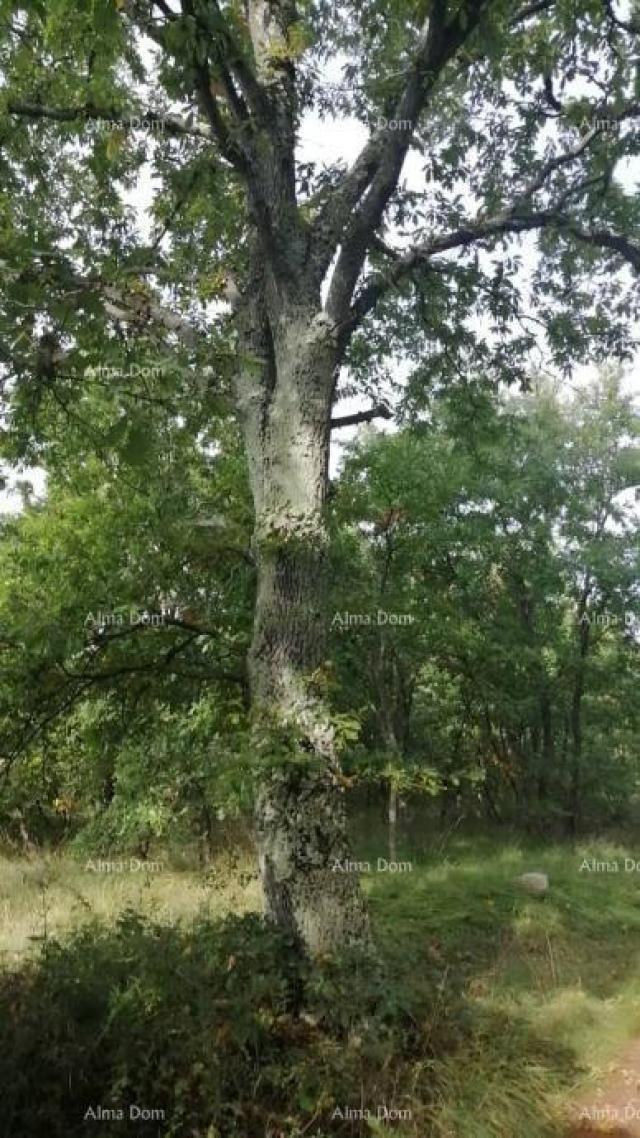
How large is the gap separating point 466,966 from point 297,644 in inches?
140

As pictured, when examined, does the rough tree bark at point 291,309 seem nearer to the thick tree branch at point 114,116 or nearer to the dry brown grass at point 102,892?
the thick tree branch at point 114,116

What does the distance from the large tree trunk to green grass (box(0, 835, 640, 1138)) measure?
52 cm

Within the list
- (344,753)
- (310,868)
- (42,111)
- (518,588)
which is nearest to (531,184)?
(42,111)

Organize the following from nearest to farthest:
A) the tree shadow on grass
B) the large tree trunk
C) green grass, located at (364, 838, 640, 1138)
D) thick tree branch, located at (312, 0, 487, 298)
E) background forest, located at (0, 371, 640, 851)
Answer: the tree shadow on grass < green grass, located at (364, 838, 640, 1138) < the large tree trunk < background forest, located at (0, 371, 640, 851) < thick tree branch, located at (312, 0, 487, 298)

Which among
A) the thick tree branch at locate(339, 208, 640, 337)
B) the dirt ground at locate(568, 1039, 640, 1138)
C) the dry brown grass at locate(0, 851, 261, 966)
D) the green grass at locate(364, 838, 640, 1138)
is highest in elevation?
the thick tree branch at locate(339, 208, 640, 337)

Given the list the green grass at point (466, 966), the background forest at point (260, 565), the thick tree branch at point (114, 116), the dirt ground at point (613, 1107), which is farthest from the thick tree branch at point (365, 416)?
the dirt ground at point (613, 1107)

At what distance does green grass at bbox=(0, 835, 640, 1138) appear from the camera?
159 inches

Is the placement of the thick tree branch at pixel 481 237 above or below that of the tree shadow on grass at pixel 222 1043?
above

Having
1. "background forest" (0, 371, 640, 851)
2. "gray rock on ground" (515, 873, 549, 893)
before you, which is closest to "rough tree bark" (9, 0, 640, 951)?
"background forest" (0, 371, 640, 851)

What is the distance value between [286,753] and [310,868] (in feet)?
3.02

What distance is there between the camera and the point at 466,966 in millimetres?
6520

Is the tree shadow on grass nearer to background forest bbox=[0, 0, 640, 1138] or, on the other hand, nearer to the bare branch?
background forest bbox=[0, 0, 640, 1138]

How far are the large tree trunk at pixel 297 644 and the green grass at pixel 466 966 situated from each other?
1.71 ft

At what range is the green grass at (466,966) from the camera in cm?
403
